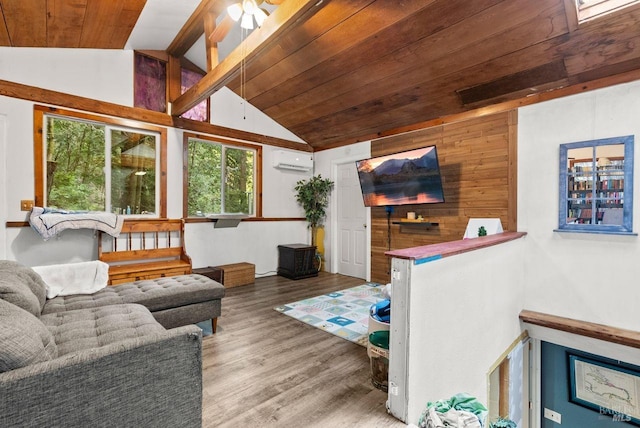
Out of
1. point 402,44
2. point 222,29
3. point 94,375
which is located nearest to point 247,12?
point 222,29

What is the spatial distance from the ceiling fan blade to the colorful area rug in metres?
3.14

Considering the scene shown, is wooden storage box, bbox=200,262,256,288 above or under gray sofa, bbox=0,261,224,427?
under

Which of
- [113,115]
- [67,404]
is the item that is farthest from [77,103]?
[67,404]

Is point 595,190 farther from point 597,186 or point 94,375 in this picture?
point 94,375

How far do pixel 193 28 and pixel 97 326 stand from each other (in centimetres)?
348

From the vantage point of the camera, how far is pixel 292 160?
5.61 meters

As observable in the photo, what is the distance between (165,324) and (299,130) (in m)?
4.11

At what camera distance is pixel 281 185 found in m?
5.67

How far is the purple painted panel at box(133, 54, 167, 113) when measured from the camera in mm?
4074

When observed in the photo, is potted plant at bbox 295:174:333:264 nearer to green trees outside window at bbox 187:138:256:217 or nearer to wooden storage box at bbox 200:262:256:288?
green trees outside window at bbox 187:138:256:217

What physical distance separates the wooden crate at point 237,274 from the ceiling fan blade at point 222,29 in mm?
2942

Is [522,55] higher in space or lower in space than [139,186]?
higher

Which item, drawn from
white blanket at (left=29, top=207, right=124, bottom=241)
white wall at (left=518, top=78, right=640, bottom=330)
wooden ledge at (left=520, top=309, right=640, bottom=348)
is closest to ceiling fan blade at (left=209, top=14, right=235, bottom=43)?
white blanket at (left=29, top=207, right=124, bottom=241)

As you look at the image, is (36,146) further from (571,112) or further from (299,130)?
(571,112)
